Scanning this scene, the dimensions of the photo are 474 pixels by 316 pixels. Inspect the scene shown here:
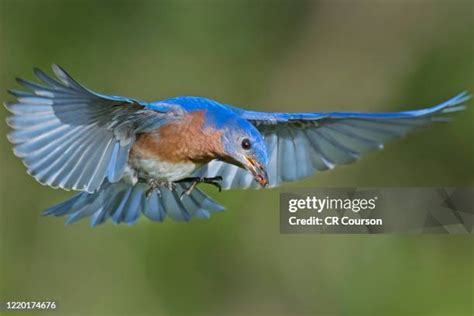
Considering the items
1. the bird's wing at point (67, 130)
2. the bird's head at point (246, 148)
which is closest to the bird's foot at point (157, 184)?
the bird's wing at point (67, 130)

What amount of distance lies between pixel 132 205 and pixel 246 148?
110cm

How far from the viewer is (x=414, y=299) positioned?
657 cm

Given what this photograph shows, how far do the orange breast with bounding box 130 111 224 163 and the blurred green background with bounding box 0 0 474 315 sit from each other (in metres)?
1.98

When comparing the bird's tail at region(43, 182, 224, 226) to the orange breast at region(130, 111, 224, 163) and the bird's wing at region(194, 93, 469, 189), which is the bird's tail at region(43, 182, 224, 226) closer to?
the bird's wing at region(194, 93, 469, 189)

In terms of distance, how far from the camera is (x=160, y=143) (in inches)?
189

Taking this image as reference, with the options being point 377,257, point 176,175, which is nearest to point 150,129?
point 176,175

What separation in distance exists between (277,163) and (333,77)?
2.29 metres

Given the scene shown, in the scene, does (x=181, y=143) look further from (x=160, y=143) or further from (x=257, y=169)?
(x=257, y=169)

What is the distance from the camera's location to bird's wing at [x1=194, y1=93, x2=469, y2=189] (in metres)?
5.19

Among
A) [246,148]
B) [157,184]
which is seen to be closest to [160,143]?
[157,184]

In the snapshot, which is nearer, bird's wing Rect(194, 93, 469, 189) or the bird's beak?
the bird's beak

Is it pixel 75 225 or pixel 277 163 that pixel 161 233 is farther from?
pixel 277 163

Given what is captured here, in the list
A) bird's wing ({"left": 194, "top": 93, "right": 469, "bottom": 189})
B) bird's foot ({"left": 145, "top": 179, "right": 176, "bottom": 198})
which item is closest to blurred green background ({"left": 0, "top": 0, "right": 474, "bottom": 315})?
bird's wing ({"left": 194, "top": 93, "right": 469, "bottom": 189})

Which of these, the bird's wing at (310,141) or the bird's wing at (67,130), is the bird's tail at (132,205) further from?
the bird's wing at (67,130)
